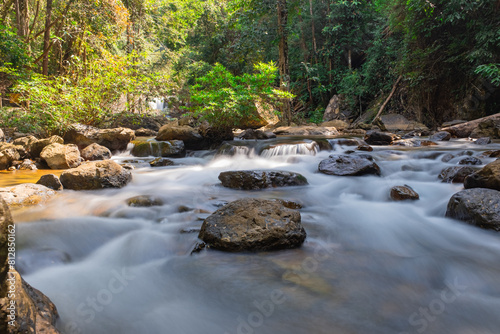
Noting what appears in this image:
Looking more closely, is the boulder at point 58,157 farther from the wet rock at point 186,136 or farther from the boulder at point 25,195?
the wet rock at point 186,136

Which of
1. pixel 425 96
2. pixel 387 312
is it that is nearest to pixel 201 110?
pixel 387 312

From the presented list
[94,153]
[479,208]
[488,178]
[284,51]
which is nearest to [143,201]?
[479,208]

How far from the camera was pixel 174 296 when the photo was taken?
2.15m

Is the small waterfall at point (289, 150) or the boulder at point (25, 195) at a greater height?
the small waterfall at point (289, 150)

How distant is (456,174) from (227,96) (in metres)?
6.21

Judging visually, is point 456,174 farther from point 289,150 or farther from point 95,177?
point 95,177

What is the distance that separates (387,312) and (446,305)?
47cm

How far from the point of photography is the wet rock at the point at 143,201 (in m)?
4.04

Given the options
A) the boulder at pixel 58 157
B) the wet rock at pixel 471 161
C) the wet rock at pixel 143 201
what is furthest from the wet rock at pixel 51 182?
the wet rock at pixel 471 161

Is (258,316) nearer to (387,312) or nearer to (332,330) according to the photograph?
(332,330)

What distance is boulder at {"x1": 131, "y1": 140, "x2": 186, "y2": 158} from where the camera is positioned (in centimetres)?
849

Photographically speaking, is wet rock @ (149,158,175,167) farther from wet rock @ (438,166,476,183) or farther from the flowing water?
wet rock @ (438,166,476,183)

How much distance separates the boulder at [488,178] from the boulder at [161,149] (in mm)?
7071

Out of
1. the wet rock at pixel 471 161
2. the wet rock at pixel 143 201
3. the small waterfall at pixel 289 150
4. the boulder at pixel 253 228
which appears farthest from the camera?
the small waterfall at pixel 289 150
